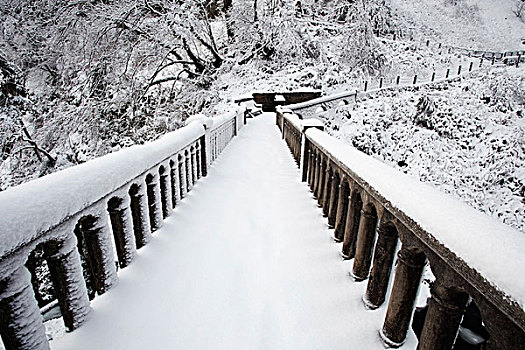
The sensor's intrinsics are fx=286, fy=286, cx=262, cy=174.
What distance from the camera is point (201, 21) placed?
533 inches

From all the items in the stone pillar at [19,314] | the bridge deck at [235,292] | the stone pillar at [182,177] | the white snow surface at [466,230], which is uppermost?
the white snow surface at [466,230]

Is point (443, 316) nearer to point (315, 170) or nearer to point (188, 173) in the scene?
point (315, 170)

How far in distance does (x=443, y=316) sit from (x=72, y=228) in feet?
5.28

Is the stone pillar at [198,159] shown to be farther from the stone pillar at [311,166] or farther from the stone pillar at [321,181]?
the stone pillar at [321,181]

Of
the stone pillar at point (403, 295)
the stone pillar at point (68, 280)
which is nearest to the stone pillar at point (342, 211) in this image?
the stone pillar at point (403, 295)

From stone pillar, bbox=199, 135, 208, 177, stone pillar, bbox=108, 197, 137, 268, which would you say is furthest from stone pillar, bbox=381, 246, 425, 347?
stone pillar, bbox=199, 135, 208, 177

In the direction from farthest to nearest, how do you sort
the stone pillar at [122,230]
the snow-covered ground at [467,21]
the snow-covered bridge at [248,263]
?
the snow-covered ground at [467,21]
the stone pillar at [122,230]
the snow-covered bridge at [248,263]

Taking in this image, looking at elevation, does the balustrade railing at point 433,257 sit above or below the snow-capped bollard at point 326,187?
above

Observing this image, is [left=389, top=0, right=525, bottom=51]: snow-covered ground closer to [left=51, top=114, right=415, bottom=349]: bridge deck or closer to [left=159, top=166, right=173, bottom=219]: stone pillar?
[left=51, top=114, right=415, bottom=349]: bridge deck

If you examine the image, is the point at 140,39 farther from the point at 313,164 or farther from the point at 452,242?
the point at 452,242

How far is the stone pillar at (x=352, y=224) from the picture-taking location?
6.51ft

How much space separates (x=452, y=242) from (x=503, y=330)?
0.81 feet

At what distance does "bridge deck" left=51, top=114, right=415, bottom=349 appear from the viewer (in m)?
1.51

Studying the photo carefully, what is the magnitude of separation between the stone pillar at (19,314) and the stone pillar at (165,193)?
5.16 feet
